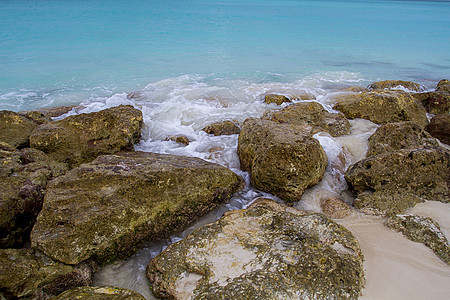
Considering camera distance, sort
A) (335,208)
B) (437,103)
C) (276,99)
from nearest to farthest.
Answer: (335,208) < (437,103) < (276,99)

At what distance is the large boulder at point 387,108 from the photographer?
711cm

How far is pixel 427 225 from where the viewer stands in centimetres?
370

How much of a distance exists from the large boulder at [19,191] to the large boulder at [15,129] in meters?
0.82

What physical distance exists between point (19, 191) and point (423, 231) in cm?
538

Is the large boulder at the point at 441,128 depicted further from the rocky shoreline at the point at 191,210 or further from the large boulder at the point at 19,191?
the large boulder at the point at 19,191

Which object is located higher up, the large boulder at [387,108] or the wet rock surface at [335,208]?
the large boulder at [387,108]

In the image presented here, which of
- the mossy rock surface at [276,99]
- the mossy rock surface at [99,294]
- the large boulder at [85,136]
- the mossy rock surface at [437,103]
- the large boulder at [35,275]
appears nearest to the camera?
the mossy rock surface at [99,294]

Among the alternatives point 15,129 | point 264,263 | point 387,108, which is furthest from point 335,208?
point 15,129

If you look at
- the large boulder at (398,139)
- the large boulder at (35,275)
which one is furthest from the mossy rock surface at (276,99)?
the large boulder at (35,275)

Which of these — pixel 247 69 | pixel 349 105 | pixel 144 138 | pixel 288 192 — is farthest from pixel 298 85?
pixel 288 192

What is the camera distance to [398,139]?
547 centimetres

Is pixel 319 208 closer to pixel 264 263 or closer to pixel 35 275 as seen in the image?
pixel 264 263

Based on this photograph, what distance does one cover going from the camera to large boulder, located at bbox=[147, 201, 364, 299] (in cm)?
275

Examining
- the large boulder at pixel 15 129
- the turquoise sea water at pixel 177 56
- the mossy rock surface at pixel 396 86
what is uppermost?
the large boulder at pixel 15 129
